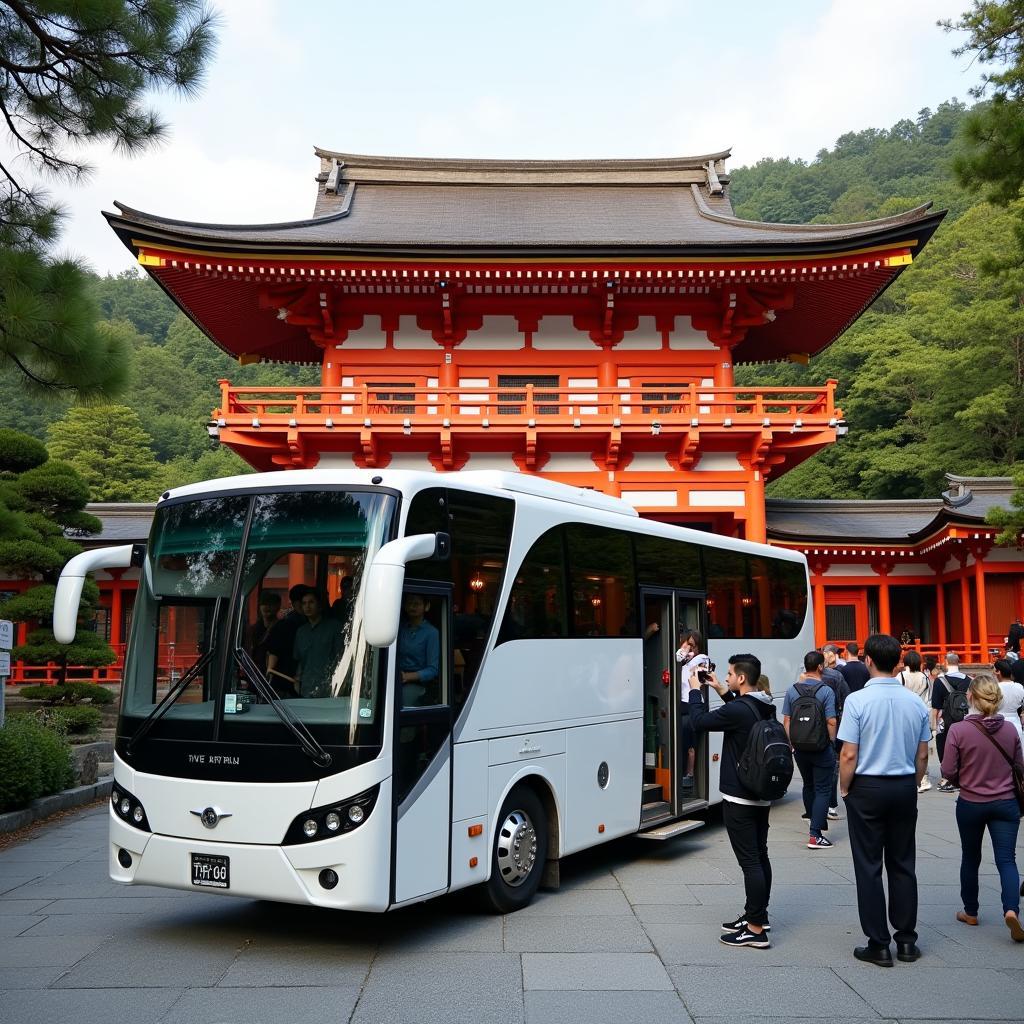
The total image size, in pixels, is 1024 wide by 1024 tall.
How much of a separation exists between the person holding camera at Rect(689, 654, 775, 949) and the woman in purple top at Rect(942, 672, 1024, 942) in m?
1.27

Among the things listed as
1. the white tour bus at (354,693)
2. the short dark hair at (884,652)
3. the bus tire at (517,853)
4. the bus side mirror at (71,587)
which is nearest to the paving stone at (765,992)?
the bus tire at (517,853)

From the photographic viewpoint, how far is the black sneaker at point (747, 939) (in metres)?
6.22

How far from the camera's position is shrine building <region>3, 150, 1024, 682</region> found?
19.3 meters

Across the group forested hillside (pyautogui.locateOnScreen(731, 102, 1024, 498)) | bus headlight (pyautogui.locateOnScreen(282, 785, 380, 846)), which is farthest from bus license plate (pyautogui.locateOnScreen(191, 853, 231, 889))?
forested hillside (pyautogui.locateOnScreen(731, 102, 1024, 498))

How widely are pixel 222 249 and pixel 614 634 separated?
13156 mm

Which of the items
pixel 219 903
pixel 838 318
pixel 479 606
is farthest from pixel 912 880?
pixel 838 318

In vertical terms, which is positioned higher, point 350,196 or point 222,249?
point 350,196

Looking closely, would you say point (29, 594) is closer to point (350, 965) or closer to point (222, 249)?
point (222, 249)


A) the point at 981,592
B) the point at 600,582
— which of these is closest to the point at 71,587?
the point at 600,582

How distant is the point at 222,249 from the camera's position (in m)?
18.6

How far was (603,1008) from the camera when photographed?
16.7ft

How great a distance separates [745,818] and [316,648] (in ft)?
9.38

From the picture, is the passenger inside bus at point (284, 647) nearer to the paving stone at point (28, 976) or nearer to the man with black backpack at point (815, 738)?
the paving stone at point (28, 976)

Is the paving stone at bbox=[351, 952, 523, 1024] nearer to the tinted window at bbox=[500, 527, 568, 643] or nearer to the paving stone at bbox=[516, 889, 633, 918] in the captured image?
the paving stone at bbox=[516, 889, 633, 918]
